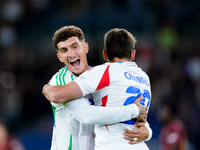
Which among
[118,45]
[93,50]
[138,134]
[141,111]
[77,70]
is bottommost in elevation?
[138,134]

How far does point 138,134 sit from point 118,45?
94cm

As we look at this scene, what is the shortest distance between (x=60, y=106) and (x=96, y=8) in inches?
334

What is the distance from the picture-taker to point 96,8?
11547 mm

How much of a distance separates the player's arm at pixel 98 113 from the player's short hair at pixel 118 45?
0.58 m

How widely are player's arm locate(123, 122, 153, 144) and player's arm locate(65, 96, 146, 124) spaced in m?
0.15

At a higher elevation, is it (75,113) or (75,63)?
(75,63)

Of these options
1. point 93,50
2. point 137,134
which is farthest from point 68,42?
point 93,50

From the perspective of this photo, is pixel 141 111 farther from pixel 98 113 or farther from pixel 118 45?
pixel 118 45

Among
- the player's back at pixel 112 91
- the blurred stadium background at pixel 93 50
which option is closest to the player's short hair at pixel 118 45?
the player's back at pixel 112 91

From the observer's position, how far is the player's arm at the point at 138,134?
322 centimetres

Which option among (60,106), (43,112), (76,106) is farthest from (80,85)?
(43,112)

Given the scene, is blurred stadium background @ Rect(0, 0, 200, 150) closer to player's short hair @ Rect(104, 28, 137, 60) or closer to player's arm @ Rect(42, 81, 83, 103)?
player's short hair @ Rect(104, 28, 137, 60)

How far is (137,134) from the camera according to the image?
3.29 meters

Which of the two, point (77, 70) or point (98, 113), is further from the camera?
point (77, 70)
